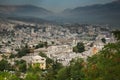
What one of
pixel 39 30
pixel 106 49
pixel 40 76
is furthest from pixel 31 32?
pixel 106 49

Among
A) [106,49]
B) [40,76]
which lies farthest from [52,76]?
[106,49]

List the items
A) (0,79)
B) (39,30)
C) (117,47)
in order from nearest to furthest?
1. (117,47)
2. (0,79)
3. (39,30)

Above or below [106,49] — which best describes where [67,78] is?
below

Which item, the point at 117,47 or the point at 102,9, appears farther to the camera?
the point at 102,9

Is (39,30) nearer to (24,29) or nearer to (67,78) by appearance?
(24,29)

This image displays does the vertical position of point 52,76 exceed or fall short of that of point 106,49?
it falls short

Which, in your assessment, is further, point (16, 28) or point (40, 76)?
point (16, 28)

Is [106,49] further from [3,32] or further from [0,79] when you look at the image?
[3,32]

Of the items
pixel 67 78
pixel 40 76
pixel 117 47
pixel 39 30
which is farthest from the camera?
pixel 39 30

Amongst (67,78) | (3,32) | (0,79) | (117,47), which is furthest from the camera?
(3,32)
